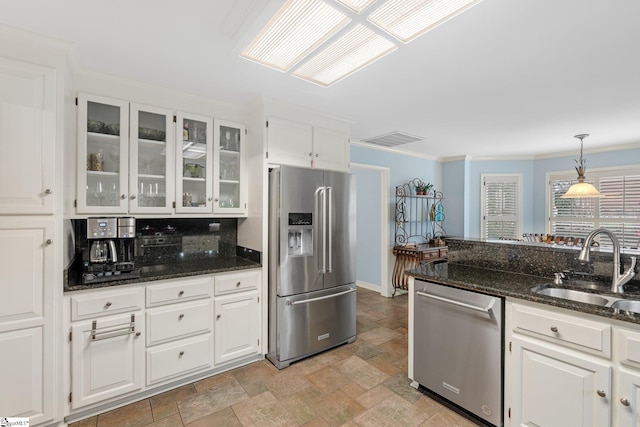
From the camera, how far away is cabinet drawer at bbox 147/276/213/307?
7.34ft

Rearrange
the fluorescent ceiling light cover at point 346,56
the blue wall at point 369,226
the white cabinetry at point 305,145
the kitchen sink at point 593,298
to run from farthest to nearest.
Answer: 1. the blue wall at point 369,226
2. the white cabinetry at point 305,145
3. the fluorescent ceiling light cover at point 346,56
4. the kitchen sink at point 593,298

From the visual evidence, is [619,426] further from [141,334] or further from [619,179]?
[619,179]

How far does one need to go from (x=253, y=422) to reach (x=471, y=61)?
2.94m

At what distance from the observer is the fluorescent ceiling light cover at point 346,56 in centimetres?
179

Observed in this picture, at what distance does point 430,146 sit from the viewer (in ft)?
15.8

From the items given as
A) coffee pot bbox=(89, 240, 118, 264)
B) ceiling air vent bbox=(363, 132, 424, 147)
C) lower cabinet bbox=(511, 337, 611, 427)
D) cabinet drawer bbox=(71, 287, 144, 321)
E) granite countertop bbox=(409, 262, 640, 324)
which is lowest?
lower cabinet bbox=(511, 337, 611, 427)

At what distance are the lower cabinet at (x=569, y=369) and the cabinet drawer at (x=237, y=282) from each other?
2.02 metres

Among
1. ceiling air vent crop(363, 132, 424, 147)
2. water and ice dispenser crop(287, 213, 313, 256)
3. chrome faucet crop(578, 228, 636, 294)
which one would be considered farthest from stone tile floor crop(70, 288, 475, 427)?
ceiling air vent crop(363, 132, 424, 147)

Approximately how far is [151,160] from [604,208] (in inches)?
264

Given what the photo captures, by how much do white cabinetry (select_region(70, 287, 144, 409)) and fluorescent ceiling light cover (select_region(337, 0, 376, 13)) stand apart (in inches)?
91.8

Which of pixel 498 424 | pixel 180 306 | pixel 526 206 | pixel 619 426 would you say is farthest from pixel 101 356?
pixel 526 206

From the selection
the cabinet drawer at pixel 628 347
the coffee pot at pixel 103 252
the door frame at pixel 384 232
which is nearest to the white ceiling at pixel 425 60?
the coffee pot at pixel 103 252

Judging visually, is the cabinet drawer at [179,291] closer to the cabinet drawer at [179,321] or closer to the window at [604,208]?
the cabinet drawer at [179,321]

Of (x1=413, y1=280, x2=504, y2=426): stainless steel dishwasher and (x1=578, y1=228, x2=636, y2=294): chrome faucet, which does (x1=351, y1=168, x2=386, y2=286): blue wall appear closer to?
(x1=413, y1=280, x2=504, y2=426): stainless steel dishwasher
